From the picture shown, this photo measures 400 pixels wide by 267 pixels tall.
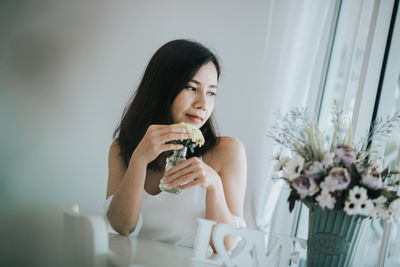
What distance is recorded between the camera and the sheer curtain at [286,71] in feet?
7.56

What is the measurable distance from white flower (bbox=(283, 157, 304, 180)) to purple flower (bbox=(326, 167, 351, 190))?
9 centimetres

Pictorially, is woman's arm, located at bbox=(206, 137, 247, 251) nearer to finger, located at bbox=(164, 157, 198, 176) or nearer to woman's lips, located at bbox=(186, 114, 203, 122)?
woman's lips, located at bbox=(186, 114, 203, 122)

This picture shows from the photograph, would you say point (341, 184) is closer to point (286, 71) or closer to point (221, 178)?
point (221, 178)

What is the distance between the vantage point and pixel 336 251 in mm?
1122

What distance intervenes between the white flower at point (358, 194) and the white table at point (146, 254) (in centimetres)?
51

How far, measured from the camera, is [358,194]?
1071 millimetres

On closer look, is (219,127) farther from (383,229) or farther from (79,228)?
(79,228)

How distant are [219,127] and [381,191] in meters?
1.43

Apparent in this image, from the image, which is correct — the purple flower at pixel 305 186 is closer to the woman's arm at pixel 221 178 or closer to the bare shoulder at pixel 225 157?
the woman's arm at pixel 221 178

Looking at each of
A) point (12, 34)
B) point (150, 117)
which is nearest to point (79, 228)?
point (150, 117)

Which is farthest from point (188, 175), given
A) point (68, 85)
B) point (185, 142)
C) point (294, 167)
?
point (68, 85)

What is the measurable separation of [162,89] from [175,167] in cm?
61

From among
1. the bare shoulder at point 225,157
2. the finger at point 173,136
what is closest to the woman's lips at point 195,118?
the bare shoulder at point 225,157

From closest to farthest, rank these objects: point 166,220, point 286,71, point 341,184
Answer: point 341,184, point 166,220, point 286,71
